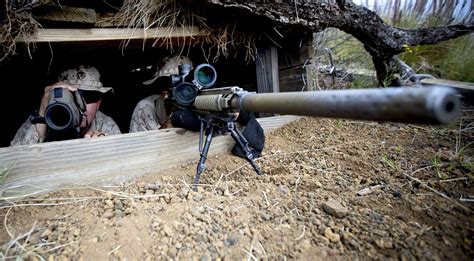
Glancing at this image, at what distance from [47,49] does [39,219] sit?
5.55ft

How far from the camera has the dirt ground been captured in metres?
0.93

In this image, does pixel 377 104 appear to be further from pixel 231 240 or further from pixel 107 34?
pixel 107 34

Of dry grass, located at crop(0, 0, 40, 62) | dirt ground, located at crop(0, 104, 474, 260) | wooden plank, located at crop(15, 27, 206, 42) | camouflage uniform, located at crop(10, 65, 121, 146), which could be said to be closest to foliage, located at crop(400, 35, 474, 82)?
dirt ground, located at crop(0, 104, 474, 260)

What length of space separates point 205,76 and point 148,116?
0.94 m

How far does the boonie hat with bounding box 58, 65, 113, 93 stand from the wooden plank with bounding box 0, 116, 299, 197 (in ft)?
2.36

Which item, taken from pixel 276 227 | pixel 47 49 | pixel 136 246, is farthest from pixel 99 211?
pixel 47 49

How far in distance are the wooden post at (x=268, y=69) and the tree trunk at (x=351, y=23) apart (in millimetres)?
393

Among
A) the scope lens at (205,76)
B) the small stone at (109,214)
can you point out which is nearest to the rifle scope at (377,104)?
Answer: the scope lens at (205,76)

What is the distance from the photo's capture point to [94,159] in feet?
5.07

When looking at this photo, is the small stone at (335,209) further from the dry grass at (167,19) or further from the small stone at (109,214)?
the dry grass at (167,19)

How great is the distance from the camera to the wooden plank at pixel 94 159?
1389 millimetres

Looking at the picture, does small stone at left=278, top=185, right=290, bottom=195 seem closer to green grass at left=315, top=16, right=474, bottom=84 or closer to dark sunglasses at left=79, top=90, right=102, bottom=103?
dark sunglasses at left=79, top=90, right=102, bottom=103

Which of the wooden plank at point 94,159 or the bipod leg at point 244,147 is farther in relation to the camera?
the bipod leg at point 244,147

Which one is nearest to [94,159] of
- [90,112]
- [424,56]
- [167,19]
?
[90,112]
